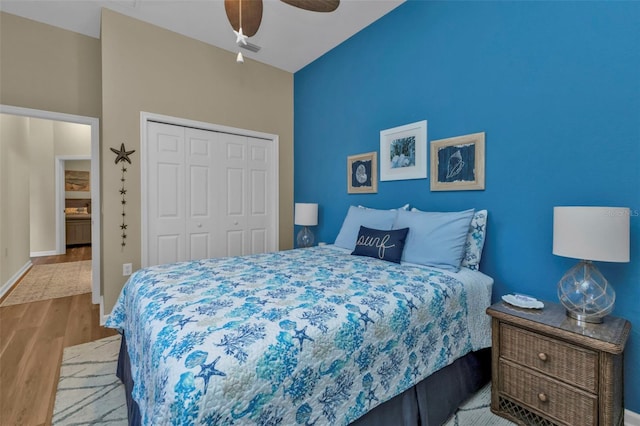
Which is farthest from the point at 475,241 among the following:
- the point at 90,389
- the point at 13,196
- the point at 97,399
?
the point at 13,196

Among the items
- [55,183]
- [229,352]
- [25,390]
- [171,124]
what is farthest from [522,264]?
[55,183]

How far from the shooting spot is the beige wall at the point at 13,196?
12.1 ft

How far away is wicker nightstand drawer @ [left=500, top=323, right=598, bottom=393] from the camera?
1.32 meters

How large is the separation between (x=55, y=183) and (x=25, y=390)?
20.0 ft

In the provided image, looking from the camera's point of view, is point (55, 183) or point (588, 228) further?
point (55, 183)

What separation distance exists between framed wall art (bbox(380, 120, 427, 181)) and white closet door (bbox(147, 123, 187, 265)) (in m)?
2.27

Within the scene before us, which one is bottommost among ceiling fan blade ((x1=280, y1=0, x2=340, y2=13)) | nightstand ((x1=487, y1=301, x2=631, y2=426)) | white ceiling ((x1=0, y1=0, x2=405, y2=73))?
nightstand ((x1=487, y1=301, x2=631, y2=426))

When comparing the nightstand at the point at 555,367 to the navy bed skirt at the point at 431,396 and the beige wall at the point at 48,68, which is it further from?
the beige wall at the point at 48,68

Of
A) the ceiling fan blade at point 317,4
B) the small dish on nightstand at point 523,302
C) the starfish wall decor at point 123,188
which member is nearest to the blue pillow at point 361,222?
the small dish on nightstand at point 523,302

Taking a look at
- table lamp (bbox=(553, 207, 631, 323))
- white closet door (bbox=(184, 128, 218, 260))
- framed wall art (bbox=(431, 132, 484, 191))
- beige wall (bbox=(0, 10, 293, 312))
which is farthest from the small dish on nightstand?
beige wall (bbox=(0, 10, 293, 312))

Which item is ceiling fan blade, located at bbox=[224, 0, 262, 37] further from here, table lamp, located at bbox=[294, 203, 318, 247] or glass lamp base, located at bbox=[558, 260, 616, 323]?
glass lamp base, located at bbox=[558, 260, 616, 323]

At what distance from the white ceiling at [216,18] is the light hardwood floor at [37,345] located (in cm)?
303

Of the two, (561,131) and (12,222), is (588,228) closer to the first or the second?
(561,131)

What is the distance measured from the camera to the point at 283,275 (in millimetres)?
1772
